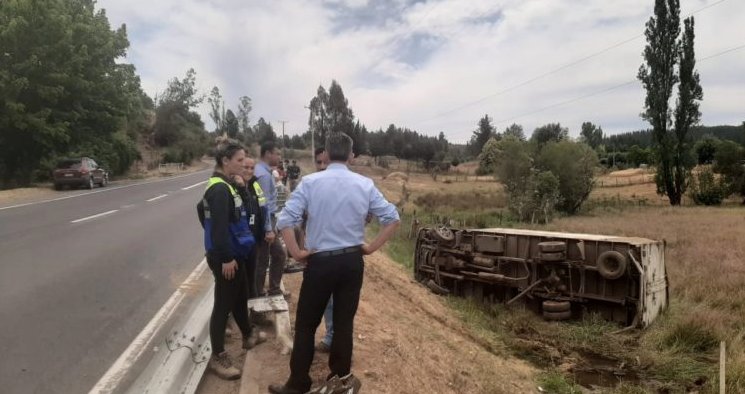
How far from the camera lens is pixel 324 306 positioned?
4.04 m

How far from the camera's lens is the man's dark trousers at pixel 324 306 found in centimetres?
392

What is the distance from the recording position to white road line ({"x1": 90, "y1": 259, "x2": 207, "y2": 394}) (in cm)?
458

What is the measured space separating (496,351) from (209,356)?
4.54 meters

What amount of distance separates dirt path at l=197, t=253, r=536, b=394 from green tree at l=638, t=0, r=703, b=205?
104 ft

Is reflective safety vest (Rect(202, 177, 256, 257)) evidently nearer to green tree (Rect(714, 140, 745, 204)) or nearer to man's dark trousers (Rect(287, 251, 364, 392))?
man's dark trousers (Rect(287, 251, 364, 392))

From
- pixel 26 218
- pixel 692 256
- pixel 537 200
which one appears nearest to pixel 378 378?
pixel 692 256

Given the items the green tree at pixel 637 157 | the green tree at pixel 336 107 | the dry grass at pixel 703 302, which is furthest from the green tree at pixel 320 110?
the dry grass at pixel 703 302

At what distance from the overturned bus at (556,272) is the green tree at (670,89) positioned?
2993 centimetres

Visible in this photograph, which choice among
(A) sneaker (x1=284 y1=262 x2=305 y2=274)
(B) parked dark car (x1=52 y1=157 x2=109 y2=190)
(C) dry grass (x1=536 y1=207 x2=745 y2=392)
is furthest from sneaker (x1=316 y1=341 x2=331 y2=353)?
(B) parked dark car (x1=52 y1=157 x2=109 y2=190)

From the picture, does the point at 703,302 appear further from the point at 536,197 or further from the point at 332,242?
the point at 536,197

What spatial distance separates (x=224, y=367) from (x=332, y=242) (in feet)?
5.18

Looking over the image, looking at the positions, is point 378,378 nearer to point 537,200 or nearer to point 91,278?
point 91,278

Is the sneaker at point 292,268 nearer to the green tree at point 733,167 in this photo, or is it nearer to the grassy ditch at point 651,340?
the grassy ditch at point 651,340

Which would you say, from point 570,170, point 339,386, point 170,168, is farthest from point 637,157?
point 339,386
